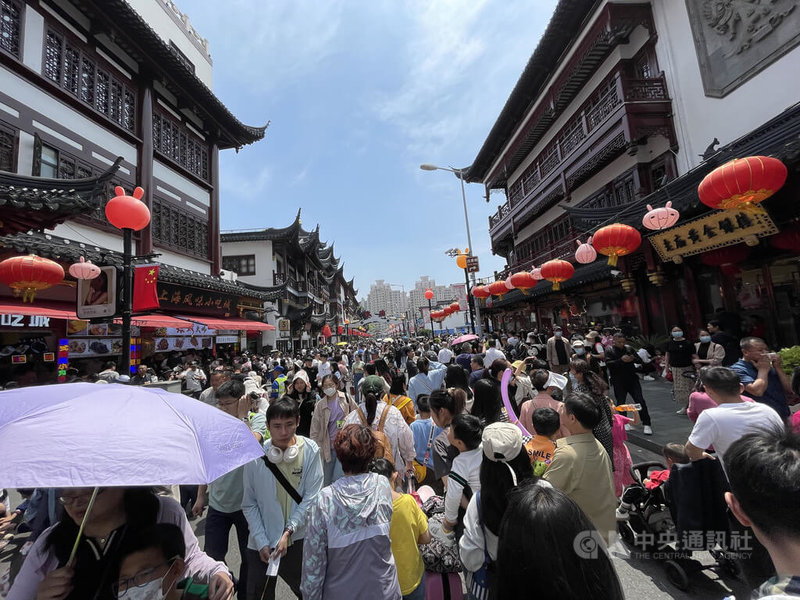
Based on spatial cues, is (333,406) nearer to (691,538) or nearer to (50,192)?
(691,538)

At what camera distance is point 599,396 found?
4.20 metres

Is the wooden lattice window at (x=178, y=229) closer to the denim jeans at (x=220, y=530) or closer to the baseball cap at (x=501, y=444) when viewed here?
the denim jeans at (x=220, y=530)

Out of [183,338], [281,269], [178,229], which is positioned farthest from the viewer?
[281,269]

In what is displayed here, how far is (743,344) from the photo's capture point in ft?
14.0

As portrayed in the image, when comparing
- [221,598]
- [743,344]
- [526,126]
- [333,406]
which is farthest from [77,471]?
[526,126]

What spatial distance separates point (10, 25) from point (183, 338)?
1051 centimetres

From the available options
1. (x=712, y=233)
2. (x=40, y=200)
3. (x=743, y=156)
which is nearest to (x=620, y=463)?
(x=743, y=156)

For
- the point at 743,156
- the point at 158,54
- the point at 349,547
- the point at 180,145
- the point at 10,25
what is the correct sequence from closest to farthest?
the point at 349,547 → the point at 743,156 → the point at 10,25 → the point at 158,54 → the point at 180,145

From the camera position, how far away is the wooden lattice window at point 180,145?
14867 millimetres

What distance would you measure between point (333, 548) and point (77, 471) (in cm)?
119

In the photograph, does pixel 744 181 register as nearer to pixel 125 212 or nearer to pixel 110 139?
pixel 125 212

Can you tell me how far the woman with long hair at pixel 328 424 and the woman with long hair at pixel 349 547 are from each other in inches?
95.0

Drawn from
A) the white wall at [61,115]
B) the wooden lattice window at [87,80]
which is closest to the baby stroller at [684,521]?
the white wall at [61,115]

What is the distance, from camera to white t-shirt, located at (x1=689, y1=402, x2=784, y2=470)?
2.56m
